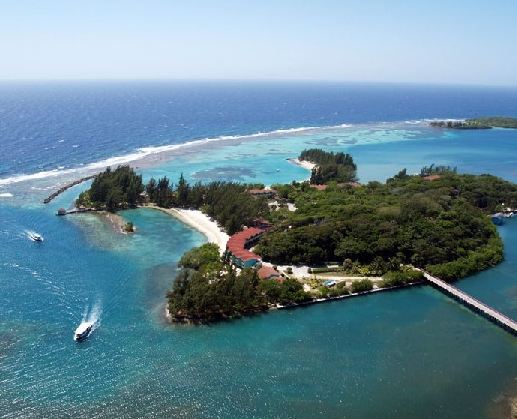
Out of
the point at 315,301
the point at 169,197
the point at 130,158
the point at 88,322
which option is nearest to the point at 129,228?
the point at 169,197

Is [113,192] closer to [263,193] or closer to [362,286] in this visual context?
[263,193]

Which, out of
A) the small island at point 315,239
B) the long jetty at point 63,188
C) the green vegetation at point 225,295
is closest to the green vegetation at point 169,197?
the small island at point 315,239

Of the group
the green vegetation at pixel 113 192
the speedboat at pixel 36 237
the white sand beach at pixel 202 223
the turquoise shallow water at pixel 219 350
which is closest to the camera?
the turquoise shallow water at pixel 219 350

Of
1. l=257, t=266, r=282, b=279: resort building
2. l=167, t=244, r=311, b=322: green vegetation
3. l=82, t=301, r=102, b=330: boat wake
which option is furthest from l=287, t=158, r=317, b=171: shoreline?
l=82, t=301, r=102, b=330: boat wake

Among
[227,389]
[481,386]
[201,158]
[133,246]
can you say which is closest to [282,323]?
[227,389]

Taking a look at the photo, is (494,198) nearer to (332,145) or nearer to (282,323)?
(282,323)

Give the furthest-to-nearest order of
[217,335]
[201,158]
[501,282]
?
[201,158], [501,282], [217,335]

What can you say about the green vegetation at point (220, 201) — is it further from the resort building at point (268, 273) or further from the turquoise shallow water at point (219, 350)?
the resort building at point (268, 273)
